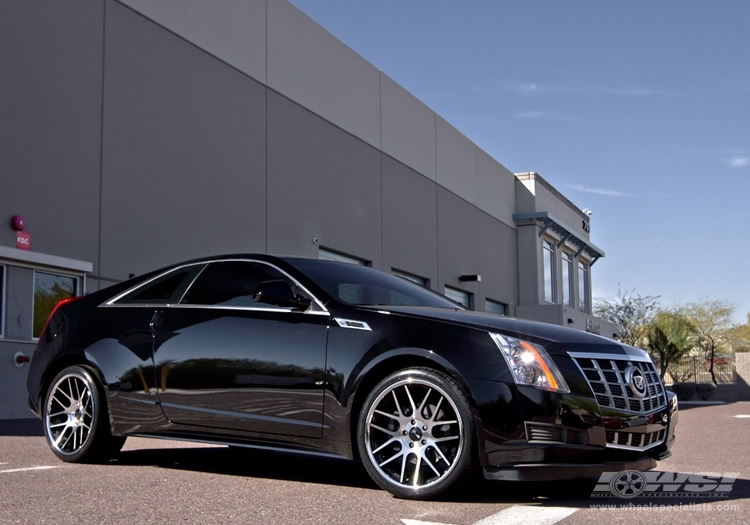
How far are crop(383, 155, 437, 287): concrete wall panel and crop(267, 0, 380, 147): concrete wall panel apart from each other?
1709 mm

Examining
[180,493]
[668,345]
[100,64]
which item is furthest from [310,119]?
[668,345]

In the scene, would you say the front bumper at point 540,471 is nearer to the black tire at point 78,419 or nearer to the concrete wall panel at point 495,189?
the black tire at point 78,419

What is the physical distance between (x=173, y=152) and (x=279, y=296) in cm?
1322

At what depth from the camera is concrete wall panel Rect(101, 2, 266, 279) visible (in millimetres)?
16688

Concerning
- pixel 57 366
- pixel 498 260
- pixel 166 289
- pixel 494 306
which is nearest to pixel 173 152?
pixel 57 366

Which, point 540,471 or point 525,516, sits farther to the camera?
point 540,471

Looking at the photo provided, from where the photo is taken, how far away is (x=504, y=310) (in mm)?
38438

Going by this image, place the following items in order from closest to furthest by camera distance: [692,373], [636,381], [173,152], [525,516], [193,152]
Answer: [525,516], [636,381], [173,152], [193,152], [692,373]

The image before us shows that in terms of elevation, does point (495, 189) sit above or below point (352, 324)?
above

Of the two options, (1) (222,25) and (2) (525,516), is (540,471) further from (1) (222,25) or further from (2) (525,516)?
(1) (222,25)

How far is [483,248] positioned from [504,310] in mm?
4160

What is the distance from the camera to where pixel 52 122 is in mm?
15258

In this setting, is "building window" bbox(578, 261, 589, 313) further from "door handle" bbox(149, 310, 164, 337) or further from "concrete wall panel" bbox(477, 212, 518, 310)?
"door handle" bbox(149, 310, 164, 337)

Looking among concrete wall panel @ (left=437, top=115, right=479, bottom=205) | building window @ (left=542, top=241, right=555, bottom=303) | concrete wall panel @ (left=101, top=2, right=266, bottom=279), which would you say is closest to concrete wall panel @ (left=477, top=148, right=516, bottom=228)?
concrete wall panel @ (left=437, top=115, right=479, bottom=205)
